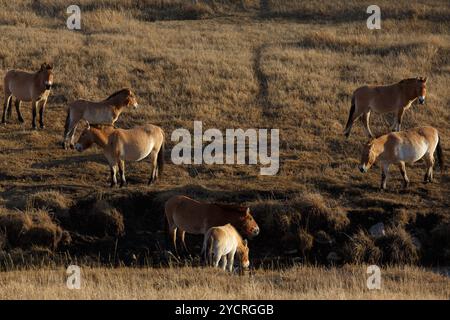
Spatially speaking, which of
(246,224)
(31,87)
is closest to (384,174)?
(246,224)

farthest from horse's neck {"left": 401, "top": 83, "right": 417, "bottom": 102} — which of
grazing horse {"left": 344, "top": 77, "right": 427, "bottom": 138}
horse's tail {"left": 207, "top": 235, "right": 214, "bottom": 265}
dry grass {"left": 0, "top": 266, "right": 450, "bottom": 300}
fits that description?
horse's tail {"left": 207, "top": 235, "right": 214, "bottom": 265}

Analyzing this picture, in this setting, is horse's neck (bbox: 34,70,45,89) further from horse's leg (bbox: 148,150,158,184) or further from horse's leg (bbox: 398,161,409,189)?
horse's leg (bbox: 398,161,409,189)

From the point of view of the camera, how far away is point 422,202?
69.2ft

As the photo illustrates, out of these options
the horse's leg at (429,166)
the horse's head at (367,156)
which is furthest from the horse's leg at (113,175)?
the horse's leg at (429,166)

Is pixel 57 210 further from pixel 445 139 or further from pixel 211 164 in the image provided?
pixel 445 139

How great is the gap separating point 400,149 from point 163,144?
16.8 feet

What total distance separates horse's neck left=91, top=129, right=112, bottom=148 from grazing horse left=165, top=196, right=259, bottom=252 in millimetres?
2426

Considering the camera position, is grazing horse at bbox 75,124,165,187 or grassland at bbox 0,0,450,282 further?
grazing horse at bbox 75,124,165,187

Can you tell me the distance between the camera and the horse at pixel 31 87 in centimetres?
2458

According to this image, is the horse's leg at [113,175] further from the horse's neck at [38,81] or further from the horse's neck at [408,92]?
the horse's neck at [408,92]

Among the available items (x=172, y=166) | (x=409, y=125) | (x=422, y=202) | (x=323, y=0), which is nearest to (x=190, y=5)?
(x=323, y=0)

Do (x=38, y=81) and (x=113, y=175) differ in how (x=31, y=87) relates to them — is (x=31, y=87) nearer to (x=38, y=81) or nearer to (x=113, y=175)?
(x=38, y=81)

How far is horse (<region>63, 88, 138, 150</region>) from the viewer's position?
23.3 meters

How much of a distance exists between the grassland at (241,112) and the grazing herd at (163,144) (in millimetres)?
578
